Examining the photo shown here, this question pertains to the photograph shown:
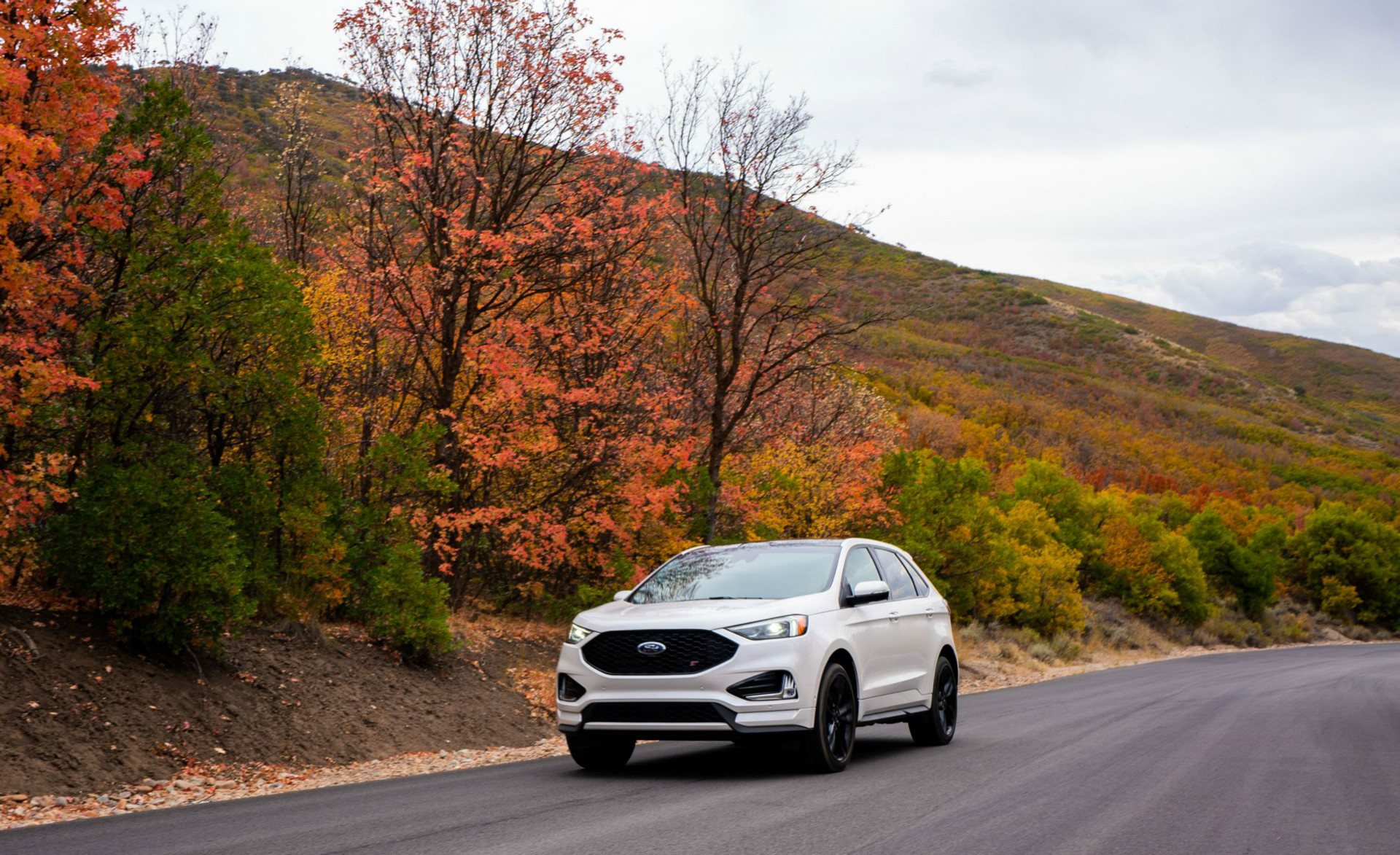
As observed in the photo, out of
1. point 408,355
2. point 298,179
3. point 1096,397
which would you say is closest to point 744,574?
point 408,355

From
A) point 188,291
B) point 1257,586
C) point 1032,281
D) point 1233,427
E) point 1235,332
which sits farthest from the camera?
point 1235,332

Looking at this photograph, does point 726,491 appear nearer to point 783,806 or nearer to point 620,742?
point 620,742

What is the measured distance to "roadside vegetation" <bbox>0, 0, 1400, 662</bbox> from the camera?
10031mm

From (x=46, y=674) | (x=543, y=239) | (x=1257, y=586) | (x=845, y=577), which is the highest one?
(x=543, y=239)

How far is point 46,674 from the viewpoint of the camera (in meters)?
9.44

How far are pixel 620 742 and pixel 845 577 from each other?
2289mm

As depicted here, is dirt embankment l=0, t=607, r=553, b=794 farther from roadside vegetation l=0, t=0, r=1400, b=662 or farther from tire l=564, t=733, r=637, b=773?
tire l=564, t=733, r=637, b=773

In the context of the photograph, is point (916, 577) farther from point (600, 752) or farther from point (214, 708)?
point (214, 708)

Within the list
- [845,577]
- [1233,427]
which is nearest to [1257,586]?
[1233,427]

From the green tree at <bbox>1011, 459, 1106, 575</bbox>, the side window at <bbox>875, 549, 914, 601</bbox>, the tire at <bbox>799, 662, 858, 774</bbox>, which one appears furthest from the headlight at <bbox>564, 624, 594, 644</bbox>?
the green tree at <bbox>1011, 459, 1106, 575</bbox>

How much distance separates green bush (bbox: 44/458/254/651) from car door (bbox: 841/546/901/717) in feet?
17.9

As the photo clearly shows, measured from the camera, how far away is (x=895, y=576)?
1088 cm

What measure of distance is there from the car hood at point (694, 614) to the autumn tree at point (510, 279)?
7.98 m

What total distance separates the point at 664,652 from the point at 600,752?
1469 mm
